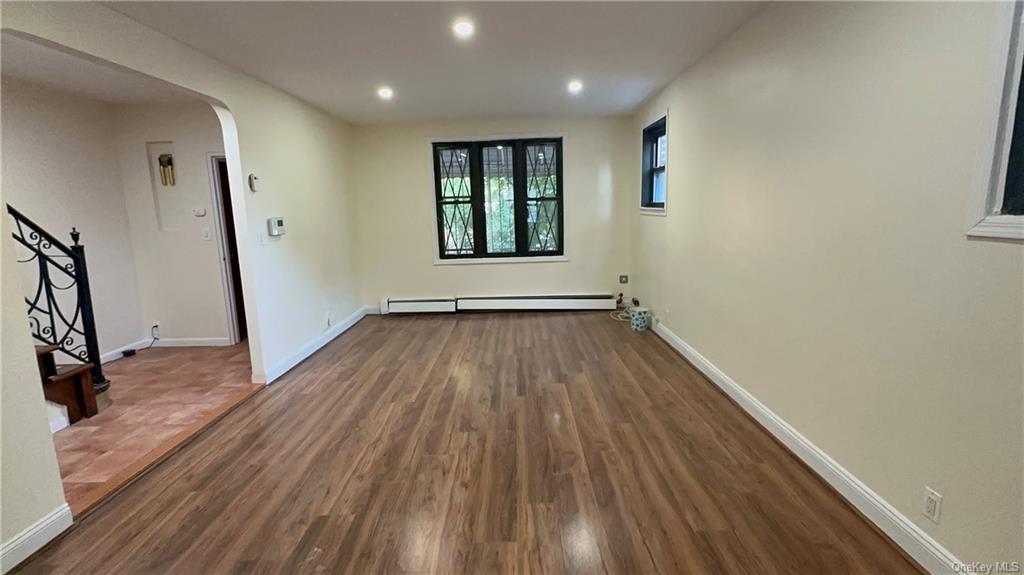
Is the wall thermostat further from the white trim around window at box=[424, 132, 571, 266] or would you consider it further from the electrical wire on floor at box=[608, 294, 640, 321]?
the electrical wire on floor at box=[608, 294, 640, 321]

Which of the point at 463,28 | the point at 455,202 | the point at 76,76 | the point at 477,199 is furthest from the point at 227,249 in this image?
the point at 463,28

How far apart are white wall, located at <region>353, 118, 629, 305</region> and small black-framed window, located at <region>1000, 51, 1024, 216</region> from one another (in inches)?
180

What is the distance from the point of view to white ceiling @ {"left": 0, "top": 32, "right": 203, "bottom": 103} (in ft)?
9.57

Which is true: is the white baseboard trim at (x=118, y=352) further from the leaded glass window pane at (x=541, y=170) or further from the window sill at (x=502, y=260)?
the leaded glass window pane at (x=541, y=170)

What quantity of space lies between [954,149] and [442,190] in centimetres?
520

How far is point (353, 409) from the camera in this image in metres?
3.19

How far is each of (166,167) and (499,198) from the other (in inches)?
145

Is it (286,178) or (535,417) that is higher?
(286,178)

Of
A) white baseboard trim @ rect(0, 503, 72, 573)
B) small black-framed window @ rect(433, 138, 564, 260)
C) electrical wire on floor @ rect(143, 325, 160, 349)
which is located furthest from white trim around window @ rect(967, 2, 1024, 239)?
electrical wire on floor @ rect(143, 325, 160, 349)

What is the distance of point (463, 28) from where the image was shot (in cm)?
272

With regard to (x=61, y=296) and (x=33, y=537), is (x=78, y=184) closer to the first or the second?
(x=61, y=296)

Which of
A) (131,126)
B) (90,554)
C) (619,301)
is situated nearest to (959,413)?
(90,554)

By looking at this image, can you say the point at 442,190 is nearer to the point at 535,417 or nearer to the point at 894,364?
the point at 535,417

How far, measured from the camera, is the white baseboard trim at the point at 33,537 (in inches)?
69.1
